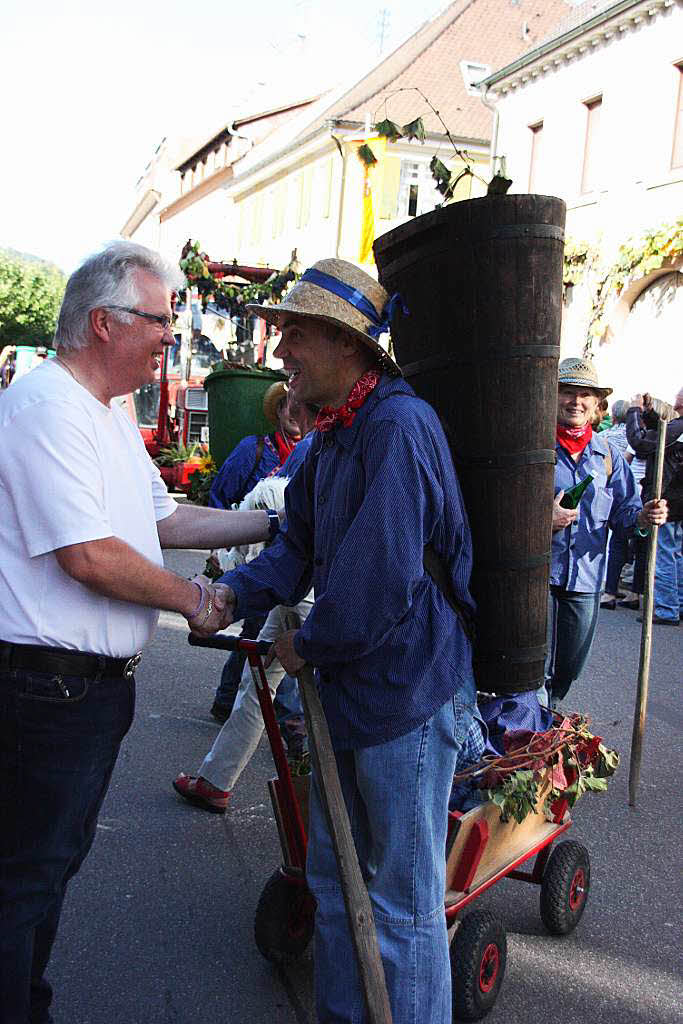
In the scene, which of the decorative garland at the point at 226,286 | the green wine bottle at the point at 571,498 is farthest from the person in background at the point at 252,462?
the decorative garland at the point at 226,286

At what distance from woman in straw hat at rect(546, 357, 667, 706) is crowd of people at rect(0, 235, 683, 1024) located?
2310 mm

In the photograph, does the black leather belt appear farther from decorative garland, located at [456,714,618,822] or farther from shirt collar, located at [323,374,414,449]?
decorative garland, located at [456,714,618,822]

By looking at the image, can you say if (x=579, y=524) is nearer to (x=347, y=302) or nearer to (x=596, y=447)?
(x=596, y=447)

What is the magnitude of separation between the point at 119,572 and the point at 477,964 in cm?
163

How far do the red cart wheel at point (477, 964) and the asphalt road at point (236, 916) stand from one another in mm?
97

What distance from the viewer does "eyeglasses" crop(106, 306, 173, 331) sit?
2.40 m

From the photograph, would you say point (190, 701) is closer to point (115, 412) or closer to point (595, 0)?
point (115, 412)

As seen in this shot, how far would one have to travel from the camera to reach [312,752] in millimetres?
2420

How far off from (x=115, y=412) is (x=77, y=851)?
1.07 metres

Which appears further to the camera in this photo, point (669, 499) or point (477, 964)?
point (669, 499)

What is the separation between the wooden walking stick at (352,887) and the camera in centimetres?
228

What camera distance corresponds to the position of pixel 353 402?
2.53 m

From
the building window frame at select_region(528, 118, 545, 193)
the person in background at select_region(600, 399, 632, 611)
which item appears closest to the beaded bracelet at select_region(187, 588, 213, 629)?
the person in background at select_region(600, 399, 632, 611)

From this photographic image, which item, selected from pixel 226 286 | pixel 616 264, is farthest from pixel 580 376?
pixel 616 264
